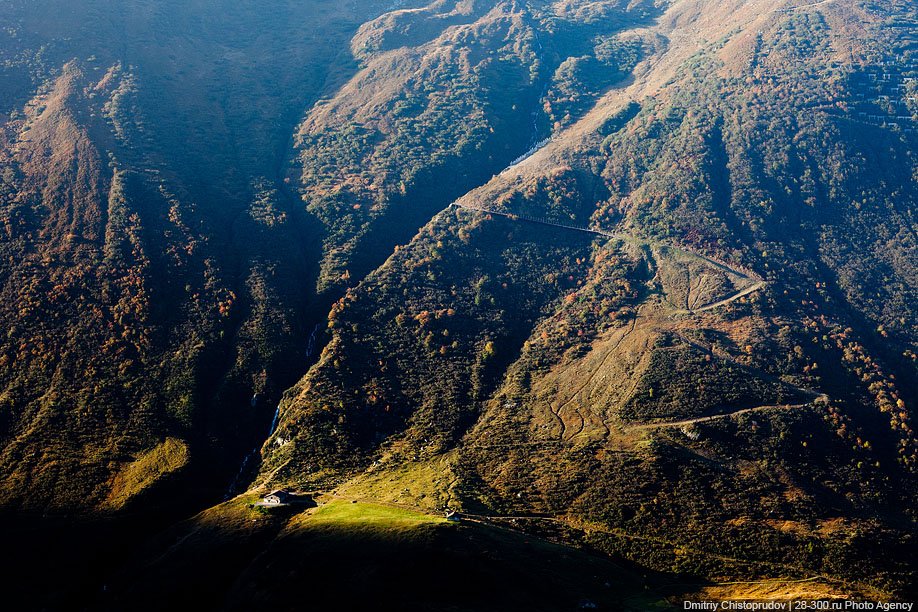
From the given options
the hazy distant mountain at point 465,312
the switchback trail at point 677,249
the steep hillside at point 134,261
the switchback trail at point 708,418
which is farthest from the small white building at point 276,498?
the switchback trail at point 677,249

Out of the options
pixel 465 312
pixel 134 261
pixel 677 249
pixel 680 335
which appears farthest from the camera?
pixel 677 249

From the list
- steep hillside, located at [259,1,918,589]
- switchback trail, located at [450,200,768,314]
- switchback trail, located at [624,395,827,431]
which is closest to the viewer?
steep hillside, located at [259,1,918,589]

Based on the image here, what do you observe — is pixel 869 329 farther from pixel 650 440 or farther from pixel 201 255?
pixel 201 255

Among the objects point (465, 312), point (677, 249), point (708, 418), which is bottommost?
point (708, 418)

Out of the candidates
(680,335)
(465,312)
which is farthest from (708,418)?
(465,312)

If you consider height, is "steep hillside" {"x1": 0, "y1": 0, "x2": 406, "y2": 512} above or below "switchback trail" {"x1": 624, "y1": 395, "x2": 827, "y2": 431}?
above

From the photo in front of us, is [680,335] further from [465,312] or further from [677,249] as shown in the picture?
[465,312]

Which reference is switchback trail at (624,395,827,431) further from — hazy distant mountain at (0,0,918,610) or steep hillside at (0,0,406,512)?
steep hillside at (0,0,406,512)

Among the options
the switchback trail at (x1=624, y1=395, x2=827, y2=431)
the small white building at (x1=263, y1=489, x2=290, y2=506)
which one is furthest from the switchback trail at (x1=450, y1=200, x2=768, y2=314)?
the small white building at (x1=263, y1=489, x2=290, y2=506)
